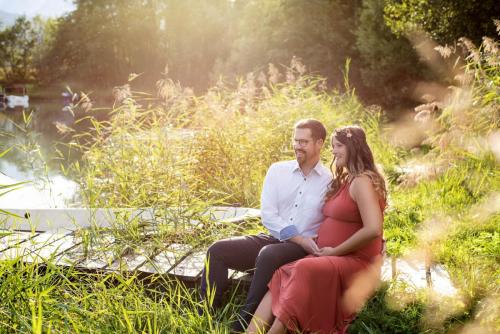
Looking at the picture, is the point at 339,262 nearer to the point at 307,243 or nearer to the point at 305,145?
the point at 307,243

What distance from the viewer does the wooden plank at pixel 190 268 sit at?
125 inches

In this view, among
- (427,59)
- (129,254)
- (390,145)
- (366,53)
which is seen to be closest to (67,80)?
(366,53)

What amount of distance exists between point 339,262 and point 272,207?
26.9 inches

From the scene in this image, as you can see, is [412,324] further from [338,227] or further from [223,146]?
[223,146]

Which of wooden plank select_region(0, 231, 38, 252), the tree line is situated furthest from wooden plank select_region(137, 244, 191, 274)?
the tree line

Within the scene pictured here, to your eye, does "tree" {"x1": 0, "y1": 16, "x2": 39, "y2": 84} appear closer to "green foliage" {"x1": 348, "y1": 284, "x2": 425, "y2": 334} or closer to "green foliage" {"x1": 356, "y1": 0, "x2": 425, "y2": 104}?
"green foliage" {"x1": 356, "y1": 0, "x2": 425, "y2": 104}

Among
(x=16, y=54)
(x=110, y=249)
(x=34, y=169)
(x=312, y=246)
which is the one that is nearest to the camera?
(x=312, y=246)

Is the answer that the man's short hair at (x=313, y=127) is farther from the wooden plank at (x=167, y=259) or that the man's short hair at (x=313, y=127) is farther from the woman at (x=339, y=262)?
the wooden plank at (x=167, y=259)

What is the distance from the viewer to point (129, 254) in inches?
142

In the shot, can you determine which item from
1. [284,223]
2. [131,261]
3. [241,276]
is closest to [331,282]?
[284,223]

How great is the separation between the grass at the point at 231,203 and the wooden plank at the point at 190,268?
9cm

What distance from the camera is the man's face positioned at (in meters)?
3.20

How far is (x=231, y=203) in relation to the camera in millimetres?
5168

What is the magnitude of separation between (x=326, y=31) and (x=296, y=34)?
1.17 meters
